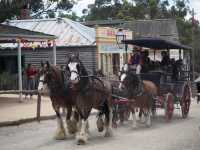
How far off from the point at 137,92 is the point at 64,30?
853 inches

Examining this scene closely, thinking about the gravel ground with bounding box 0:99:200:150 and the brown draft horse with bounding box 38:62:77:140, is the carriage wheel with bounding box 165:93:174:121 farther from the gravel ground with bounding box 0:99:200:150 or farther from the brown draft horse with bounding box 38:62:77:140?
the brown draft horse with bounding box 38:62:77:140

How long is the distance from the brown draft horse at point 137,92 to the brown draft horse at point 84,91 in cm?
191

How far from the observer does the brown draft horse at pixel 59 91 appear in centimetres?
1352

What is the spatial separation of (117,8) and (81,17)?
9179 mm

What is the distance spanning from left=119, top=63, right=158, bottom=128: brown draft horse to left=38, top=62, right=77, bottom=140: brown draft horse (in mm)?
2572

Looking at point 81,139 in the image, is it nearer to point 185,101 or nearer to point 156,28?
point 185,101

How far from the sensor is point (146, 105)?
1691cm

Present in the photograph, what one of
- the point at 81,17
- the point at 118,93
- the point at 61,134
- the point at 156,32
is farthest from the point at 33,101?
the point at 81,17

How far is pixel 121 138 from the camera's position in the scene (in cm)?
1401

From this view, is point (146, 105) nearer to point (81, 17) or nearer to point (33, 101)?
point (33, 101)

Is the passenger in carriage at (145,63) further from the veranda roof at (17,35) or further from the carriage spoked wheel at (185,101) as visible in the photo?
the veranda roof at (17,35)

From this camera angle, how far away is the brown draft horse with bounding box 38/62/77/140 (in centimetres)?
1352

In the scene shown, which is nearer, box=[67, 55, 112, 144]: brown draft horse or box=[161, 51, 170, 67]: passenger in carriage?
box=[67, 55, 112, 144]: brown draft horse

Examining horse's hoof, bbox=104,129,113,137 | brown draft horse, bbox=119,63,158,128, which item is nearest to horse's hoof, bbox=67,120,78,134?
horse's hoof, bbox=104,129,113,137
